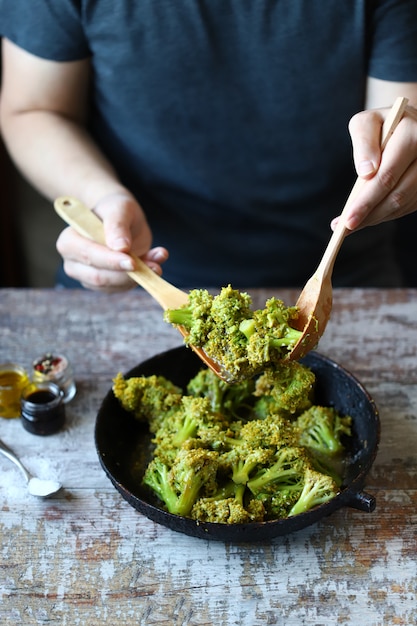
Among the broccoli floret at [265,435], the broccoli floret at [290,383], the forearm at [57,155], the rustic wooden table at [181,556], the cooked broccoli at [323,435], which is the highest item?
the forearm at [57,155]

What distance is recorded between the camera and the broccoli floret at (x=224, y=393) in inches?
55.6

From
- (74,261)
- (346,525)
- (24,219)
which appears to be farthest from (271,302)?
(24,219)

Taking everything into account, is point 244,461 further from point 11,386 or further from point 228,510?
point 11,386

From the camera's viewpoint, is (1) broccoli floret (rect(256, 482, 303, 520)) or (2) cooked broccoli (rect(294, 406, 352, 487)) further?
(2) cooked broccoli (rect(294, 406, 352, 487))

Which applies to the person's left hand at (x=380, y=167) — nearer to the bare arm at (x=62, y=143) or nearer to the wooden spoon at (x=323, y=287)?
the wooden spoon at (x=323, y=287)

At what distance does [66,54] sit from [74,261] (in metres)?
0.58

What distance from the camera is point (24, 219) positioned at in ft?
9.48

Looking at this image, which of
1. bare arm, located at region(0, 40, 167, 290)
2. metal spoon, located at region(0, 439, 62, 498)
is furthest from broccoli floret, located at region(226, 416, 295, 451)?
bare arm, located at region(0, 40, 167, 290)

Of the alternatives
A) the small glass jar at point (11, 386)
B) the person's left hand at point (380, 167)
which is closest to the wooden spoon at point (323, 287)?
the person's left hand at point (380, 167)

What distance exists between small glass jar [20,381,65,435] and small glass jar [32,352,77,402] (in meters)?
0.02

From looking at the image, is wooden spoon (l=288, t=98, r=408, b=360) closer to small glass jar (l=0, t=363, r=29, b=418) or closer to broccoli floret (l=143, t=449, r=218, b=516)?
broccoli floret (l=143, t=449, r=218, b=516)

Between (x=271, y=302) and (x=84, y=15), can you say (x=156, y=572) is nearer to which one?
(x=271, y=302)

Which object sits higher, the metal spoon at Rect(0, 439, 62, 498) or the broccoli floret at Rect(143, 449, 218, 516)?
the broccoli floret at Rect(143, 449, 218, 516)

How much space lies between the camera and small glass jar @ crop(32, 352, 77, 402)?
1.52 m
